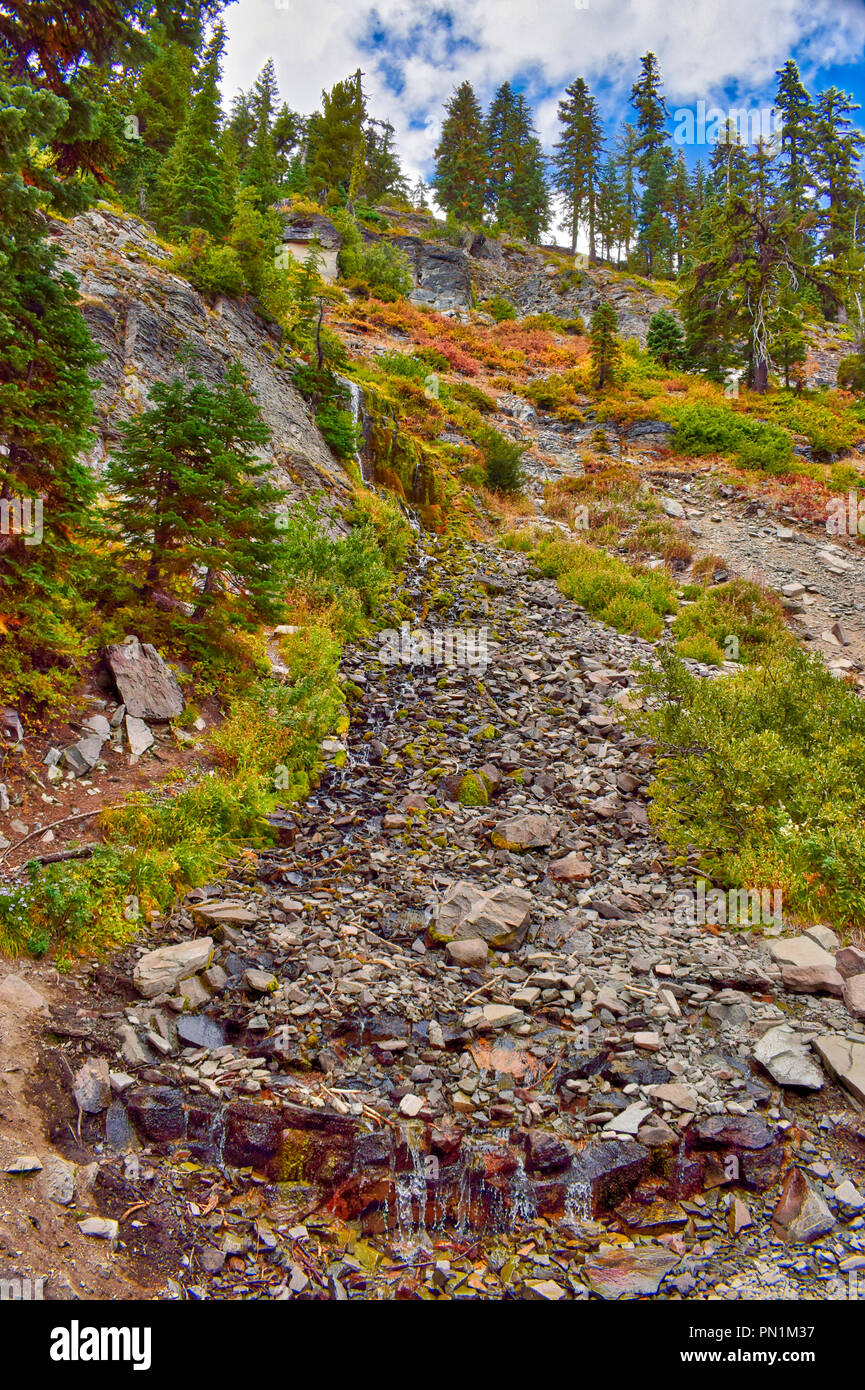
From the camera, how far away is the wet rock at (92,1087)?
3.85 m

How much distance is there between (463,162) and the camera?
2283 inches

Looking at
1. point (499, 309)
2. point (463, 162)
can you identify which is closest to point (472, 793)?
point (499, 309)

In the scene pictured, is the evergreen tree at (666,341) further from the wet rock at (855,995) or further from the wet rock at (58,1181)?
the wet rock at (58,1181)

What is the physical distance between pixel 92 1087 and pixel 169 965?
111cm

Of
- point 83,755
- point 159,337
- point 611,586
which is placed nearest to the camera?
point 83,755

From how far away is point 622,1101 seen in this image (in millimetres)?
4359

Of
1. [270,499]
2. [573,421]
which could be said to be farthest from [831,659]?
[573,421]

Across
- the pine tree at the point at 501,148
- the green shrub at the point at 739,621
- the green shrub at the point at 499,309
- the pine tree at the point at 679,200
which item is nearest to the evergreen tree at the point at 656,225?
the pine tree at the point at 679,200

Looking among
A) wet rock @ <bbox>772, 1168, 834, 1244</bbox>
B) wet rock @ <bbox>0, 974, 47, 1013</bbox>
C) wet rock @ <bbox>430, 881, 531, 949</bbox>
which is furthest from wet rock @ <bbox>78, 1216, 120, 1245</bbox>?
wet rock @ <bbox>772, 1168, 834, 1244</bbox>

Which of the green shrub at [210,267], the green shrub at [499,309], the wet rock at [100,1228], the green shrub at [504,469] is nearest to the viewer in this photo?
the wet rock at [100,1228]

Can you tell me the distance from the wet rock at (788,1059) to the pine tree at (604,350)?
3323 cm

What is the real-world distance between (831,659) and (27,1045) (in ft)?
49.0

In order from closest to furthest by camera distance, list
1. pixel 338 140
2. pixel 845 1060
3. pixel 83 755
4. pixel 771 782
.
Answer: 1. pixel 845 1060
2. pixel 83 755
3. pixel 771 782
4. pixel 338 140

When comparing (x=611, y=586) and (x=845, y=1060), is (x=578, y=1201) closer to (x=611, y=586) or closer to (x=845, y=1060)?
(x=845, y=1060)
